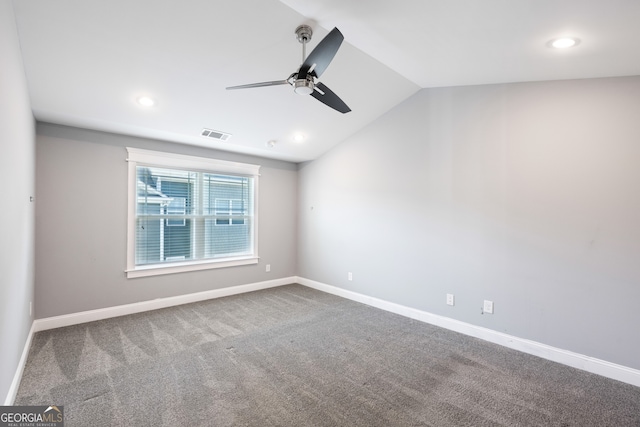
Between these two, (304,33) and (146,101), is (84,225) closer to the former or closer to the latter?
(146,101)

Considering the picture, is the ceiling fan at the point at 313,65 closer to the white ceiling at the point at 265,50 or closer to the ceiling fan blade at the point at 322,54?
the ceiling fan blade at the point at 322,54

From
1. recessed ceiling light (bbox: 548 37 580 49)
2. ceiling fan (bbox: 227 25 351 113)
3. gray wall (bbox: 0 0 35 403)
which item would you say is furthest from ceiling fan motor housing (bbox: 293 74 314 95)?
recessed ceiling light (bbox: 548 37 580 49)

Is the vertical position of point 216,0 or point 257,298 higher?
point 216,0

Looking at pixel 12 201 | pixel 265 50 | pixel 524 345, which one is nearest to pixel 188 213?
pixel 12 201

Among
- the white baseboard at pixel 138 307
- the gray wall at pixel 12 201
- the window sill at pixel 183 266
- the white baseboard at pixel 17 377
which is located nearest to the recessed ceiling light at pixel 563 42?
Result: the gray wall at pixel 12 201

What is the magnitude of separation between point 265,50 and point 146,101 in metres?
1.44

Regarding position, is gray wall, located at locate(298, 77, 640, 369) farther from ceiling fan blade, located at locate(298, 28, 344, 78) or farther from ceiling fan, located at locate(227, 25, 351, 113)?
ceiling fan blade, located at locate(298, 28, 344, 78)

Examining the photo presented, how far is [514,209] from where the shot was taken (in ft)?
→ 9.87

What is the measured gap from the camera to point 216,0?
206 centimetres

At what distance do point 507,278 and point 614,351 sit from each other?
94 cm

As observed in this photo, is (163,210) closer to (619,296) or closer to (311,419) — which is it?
(311,419)

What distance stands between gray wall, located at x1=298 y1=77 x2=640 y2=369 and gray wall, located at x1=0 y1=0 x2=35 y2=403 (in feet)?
12.1

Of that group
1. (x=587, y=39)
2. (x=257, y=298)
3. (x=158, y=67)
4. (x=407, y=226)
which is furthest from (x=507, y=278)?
(x=158, y=67)

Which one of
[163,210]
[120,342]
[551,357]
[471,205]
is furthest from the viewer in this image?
[163,210]
